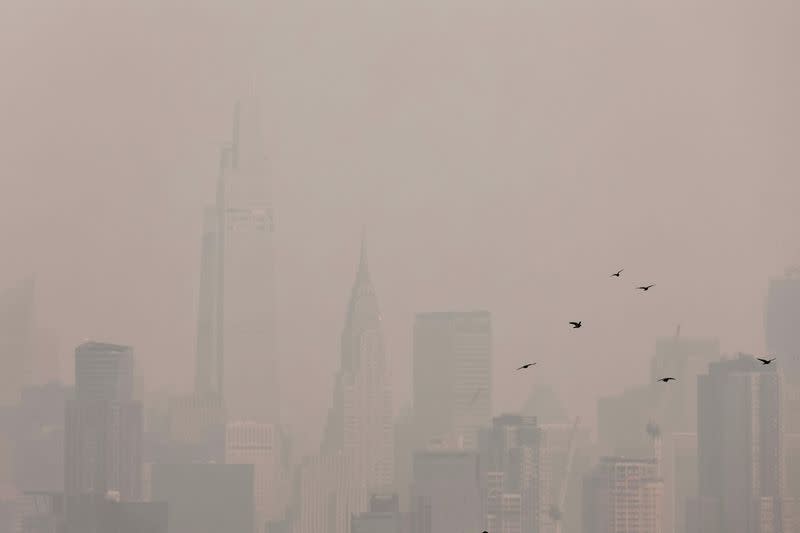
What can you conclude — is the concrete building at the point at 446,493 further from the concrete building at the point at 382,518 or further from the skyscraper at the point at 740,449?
the skyscraper at the point at 740,449

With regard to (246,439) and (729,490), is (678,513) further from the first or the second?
(246,439)

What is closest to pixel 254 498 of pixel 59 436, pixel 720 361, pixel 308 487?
pixel 308 487

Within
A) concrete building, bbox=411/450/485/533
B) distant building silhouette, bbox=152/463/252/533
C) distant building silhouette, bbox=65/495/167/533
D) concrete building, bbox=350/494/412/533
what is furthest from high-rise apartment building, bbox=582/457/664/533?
distant building silhouette, bbox=65/495/167/533

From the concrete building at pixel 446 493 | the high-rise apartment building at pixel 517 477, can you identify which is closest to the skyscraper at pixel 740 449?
the high-rise apartment building at pixel 517 477

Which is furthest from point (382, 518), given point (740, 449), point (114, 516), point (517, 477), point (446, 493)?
point (740, 449)

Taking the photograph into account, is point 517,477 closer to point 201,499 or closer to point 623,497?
point 623,497

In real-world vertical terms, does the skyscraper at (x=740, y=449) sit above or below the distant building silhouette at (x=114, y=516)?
above
